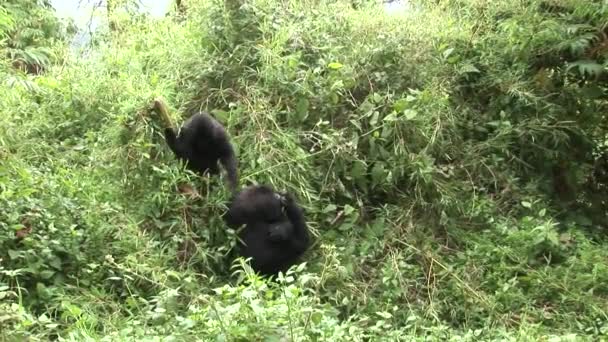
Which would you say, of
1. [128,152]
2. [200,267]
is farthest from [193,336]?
[128,152]

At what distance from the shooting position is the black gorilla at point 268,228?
14.1ft

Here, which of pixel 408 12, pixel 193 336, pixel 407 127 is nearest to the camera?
pixel 193 336

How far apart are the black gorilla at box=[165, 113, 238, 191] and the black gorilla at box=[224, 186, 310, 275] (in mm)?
195

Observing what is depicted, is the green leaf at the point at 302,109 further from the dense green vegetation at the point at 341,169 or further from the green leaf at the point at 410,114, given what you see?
the green leaf at the point at 410,114

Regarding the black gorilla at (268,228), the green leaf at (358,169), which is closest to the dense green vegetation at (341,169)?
the green leaf at (358,169)

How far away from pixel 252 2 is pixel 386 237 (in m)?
2.12

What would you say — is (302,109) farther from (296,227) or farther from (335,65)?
(296,227)

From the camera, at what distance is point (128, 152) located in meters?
4.36

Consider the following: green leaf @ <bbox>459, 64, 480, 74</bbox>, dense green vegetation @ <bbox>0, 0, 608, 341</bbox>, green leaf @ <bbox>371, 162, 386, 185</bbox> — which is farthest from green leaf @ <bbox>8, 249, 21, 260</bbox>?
green leaf @ <bbox>459, 64, 480, 74</bbox>

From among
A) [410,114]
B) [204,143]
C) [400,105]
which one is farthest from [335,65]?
[204,143]

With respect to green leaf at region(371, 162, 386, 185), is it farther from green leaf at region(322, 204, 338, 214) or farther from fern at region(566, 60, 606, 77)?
fern at region(566, 60, 606, 77)

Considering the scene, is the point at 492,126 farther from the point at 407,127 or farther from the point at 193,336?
the point at 193,336

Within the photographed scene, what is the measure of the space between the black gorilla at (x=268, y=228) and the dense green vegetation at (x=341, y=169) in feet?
0.38

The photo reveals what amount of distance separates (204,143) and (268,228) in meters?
0.67
